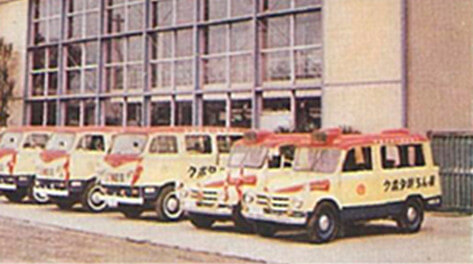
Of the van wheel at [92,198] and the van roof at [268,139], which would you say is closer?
the van roof at [268,139]

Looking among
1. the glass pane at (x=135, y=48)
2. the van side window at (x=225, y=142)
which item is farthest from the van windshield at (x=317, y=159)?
the glass pane at (x=135, y=48)

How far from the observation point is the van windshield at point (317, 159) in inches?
489

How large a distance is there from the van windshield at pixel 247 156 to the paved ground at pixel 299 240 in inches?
50.5

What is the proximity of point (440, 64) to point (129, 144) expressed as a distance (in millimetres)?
8629

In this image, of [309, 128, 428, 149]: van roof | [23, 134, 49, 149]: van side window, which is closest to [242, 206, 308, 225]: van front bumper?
[309, 128, 428, 149]: van roof

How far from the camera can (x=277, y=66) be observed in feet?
71.9

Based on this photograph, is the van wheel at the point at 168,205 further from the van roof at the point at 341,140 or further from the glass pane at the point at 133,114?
the glass pane at the point at 133,114

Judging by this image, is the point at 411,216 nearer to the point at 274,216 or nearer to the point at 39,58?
the point at 274,216

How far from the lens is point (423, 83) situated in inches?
731

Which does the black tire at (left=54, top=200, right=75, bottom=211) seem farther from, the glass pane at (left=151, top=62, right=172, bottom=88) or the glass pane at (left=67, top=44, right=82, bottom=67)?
the glass pane at (left=67, top=44, right=82, bottom=67)

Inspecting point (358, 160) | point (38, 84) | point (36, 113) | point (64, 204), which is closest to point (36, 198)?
point (64, 204)

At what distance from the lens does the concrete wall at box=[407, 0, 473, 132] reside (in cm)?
1845

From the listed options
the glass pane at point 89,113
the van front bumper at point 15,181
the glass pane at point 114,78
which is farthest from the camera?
the glass pane at point 89,113

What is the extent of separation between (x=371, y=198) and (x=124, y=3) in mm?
16511
